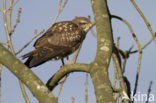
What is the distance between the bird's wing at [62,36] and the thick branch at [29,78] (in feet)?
12.4

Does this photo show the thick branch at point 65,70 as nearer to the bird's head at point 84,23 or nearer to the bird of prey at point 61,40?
the bird of prey at point 61,40

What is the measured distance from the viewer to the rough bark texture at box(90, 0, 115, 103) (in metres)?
3.80

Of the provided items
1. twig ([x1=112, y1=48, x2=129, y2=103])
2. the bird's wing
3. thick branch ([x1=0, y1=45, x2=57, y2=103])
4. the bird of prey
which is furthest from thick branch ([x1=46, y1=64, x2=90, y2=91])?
the bird's wing

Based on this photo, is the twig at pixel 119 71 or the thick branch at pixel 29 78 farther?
the twig at pixel 119 71

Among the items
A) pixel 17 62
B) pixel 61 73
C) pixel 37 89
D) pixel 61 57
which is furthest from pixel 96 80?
pixel 61 57

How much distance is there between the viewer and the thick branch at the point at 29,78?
4.18 meters

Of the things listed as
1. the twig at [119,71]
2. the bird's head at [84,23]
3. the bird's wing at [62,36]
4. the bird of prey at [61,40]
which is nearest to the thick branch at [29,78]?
the twig at [119,71]

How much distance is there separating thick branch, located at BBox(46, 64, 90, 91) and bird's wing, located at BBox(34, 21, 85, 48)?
2726 mm

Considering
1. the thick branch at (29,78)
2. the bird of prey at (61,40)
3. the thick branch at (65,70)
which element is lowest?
the bird of prey at (61,40)

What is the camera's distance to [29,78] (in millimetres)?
4324

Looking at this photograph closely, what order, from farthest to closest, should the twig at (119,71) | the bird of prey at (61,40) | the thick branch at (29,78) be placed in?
1. the bird of prey at (61,40)
2. the twig at (119,71)
3. the thick branch at (29,78)

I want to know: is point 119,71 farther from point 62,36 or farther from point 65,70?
point 62,36

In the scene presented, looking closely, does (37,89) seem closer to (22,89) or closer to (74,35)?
(22,89)

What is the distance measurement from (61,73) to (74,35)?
3555mm
